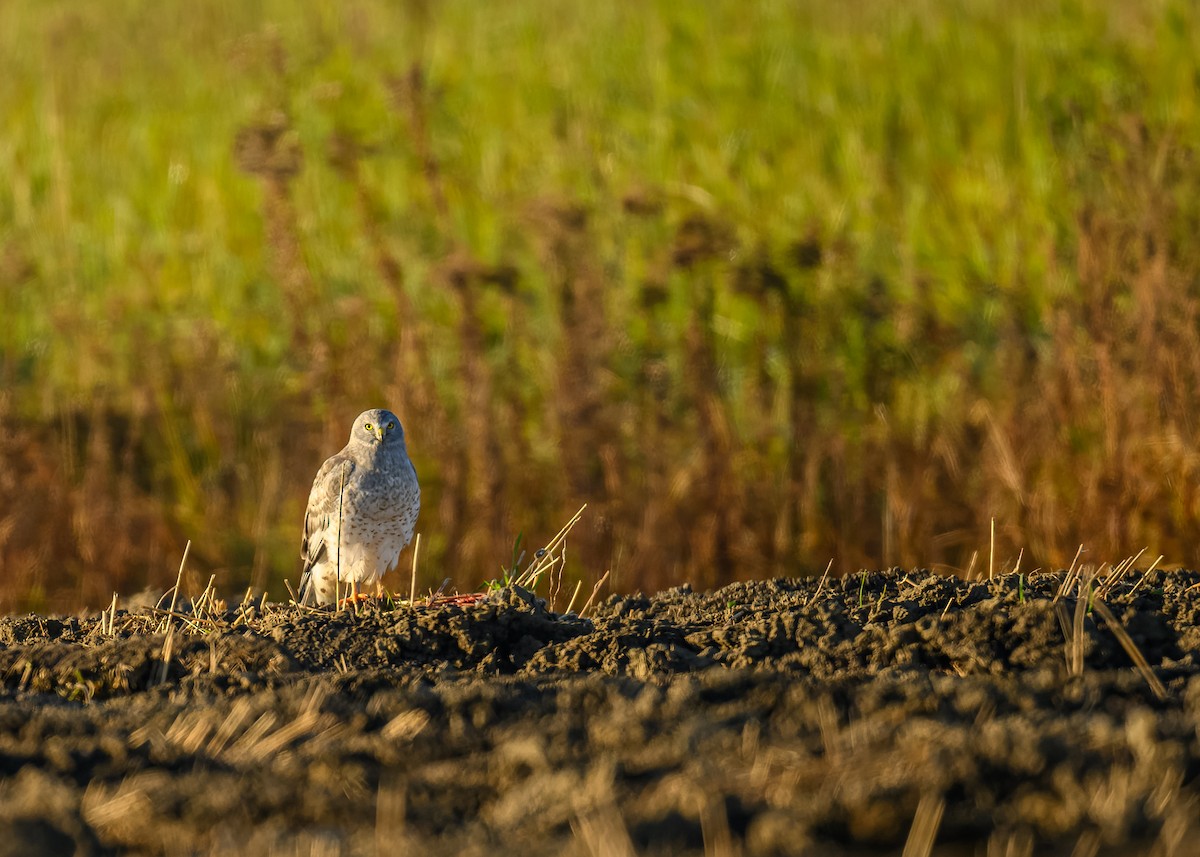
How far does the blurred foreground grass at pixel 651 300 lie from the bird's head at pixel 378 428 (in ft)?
3.04

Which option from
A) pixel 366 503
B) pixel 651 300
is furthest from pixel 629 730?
pixel 651 300

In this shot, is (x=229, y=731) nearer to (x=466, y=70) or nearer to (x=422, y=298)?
(x=422, y=298)

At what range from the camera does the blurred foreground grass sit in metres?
6.71

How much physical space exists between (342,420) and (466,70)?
5033mm

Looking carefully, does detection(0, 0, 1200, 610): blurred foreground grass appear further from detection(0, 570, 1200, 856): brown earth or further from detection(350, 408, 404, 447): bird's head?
detection(0, 570, 1200, 856): brown earth

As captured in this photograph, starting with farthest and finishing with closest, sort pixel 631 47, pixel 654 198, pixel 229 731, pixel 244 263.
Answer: pixel 631 47 < pixel 244 263 < pixel 654 198 < pixel 229 731

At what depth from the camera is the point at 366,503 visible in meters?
5.85

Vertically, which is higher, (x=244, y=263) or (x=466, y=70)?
(x=466, y=70)

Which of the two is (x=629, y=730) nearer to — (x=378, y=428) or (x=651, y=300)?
(x=378, y=428)

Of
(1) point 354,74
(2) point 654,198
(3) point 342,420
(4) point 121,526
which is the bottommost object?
(4) point 121,526

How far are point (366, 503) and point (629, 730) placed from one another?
296cm

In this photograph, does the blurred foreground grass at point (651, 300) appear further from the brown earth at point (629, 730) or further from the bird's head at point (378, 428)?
the brown earth at point (629, 730)

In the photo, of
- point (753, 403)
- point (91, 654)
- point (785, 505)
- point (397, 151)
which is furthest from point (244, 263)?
point (91, 654)

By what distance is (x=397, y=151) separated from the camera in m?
10.2
